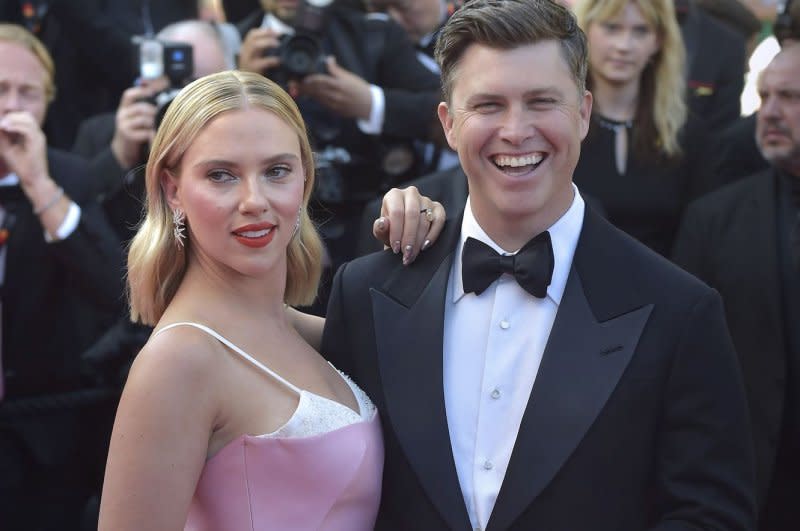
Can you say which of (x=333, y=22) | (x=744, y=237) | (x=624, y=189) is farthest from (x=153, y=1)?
(x=744, y=237)

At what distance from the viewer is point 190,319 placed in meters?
2.70

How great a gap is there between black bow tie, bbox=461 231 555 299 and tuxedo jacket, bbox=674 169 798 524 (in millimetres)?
1485

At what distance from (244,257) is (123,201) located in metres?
2.35

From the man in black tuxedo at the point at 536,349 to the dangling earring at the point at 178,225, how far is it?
1.41ft

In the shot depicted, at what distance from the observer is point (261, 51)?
4812 mm

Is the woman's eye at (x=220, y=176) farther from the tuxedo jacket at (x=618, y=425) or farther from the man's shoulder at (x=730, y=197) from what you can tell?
the man's shoulder at (x=730, y=197)

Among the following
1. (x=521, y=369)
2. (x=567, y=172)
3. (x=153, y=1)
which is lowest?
(x=153, y=1)

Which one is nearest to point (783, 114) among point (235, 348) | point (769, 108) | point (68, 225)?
point (769, 108)

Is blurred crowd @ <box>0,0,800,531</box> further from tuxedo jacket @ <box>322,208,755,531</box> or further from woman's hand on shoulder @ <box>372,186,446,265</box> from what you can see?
tuxedo jacket @ <box>322,208,755,531</box>

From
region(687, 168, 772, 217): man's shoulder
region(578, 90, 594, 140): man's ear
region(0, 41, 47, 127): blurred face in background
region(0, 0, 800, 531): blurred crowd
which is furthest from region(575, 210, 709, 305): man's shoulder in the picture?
region(0, 41, 47, 127): blurred face in background

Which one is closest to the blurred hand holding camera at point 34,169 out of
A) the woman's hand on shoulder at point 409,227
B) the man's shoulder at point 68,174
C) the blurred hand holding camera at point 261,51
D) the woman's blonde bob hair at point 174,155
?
the man's shoulder at point 68,174

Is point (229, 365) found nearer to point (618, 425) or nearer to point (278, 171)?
point (278, 171)

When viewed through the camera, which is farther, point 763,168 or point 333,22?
point 333,22

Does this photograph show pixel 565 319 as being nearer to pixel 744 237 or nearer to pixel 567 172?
pixel 567 172
